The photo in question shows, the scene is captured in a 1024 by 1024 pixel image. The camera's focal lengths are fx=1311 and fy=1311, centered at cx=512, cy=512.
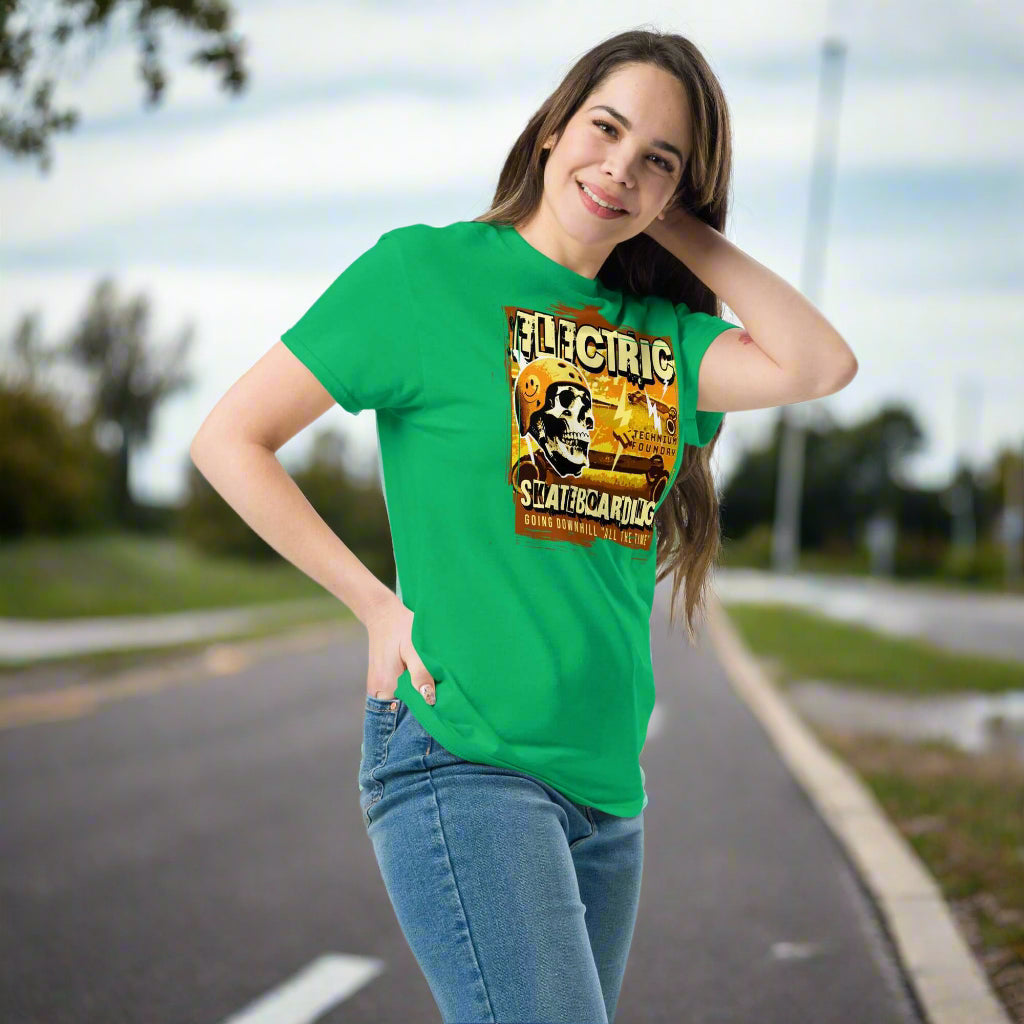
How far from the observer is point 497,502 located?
1854 millimetres

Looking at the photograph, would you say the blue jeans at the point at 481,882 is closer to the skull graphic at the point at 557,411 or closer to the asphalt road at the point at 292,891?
the skull graphic at the point at 557,411

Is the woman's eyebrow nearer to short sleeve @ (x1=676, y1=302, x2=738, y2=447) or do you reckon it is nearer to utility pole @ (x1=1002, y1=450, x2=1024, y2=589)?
short sleeve @ (x1=676, y1=302, x2=738, y2=447)

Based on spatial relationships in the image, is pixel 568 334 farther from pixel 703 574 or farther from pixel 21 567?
pixel 21 567

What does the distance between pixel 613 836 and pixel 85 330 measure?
38678 mm

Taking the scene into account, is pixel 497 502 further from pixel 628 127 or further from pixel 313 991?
pixel 313 991

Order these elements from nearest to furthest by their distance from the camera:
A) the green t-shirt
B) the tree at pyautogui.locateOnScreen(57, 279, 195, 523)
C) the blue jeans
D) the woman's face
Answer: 1. the blue jeans
2. the green t-shirt
3. the woman's face
4. the tree at pyautogui.locateOnScreen(57, 279, 195, 523)

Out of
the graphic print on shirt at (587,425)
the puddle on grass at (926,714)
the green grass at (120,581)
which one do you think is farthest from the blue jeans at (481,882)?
the green grass at (120,581)

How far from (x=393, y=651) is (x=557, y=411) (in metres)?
0.43

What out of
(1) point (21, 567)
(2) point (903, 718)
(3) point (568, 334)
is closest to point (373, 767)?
(3) point (568, 334)

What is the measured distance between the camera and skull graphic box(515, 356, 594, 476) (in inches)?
75.0

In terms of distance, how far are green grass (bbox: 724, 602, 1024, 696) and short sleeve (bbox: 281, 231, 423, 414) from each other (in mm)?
10652

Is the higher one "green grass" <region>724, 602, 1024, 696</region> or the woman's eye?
the woman's eye

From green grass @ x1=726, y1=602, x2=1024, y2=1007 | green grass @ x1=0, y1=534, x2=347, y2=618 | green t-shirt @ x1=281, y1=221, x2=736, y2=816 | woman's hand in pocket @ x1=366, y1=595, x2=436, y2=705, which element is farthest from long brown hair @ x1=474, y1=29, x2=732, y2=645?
green grass @ x1=0, y1=534, x2=347, y2=618

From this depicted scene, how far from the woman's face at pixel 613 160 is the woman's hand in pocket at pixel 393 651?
2.04ft
